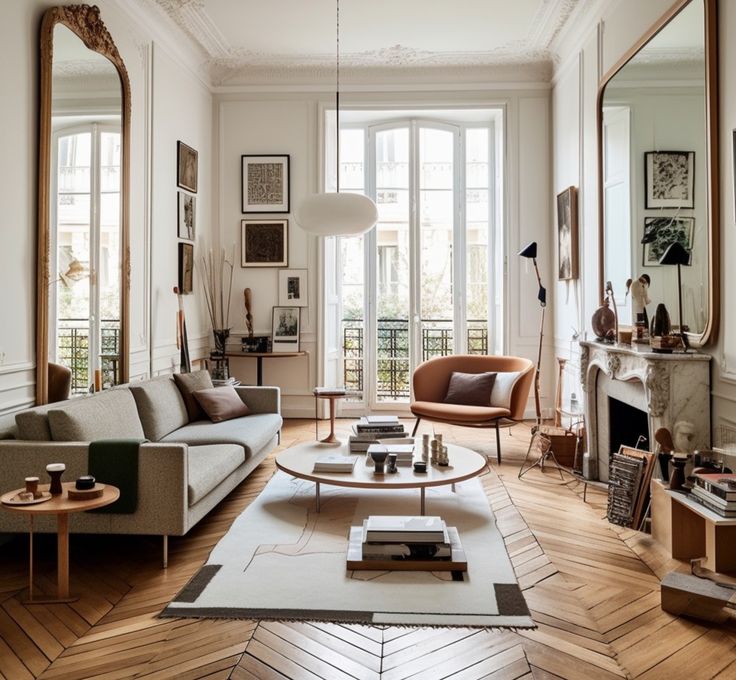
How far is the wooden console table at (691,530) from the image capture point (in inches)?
91.1

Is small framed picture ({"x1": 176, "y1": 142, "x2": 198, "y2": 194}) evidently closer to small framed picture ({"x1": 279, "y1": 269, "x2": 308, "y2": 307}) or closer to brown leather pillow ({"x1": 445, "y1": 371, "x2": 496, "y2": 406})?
small framed picture ({"x1": 279, "y1": 269, "x2": 308, "y2": 307})

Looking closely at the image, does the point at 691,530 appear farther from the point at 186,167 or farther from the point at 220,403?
the point at 186,167

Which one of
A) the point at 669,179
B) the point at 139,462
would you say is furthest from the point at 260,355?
the point at 669,179

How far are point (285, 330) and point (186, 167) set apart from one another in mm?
1613

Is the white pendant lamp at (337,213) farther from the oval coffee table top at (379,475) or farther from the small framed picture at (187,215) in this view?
the small framed picture at (187,215)

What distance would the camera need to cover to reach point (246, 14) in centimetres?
464

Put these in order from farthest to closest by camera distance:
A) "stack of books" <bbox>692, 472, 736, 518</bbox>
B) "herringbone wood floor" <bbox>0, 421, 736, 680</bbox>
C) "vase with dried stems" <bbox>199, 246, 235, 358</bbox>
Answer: "vase with dried stems" <bbox>199, 246, 235, 358</bbox>, "stack of books" <bbox>692, 472, 736, 518</bbox>, "herringbone wood floor" <bbox>0, 421, 736, 680</bbox>

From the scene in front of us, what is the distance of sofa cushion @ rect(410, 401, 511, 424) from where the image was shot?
4.17m

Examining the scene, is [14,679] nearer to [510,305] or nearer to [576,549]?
[576,549]

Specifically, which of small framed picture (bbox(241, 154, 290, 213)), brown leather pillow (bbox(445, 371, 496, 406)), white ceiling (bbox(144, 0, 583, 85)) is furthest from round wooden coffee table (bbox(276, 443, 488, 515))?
white ceiling (bbox(144, 0, 583, 85))

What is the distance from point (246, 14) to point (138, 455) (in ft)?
11.7

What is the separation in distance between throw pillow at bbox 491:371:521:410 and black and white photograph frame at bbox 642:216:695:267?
1.31 metres

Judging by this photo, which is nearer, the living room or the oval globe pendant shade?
the living room

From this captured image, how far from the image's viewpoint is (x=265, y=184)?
574 centimetres
